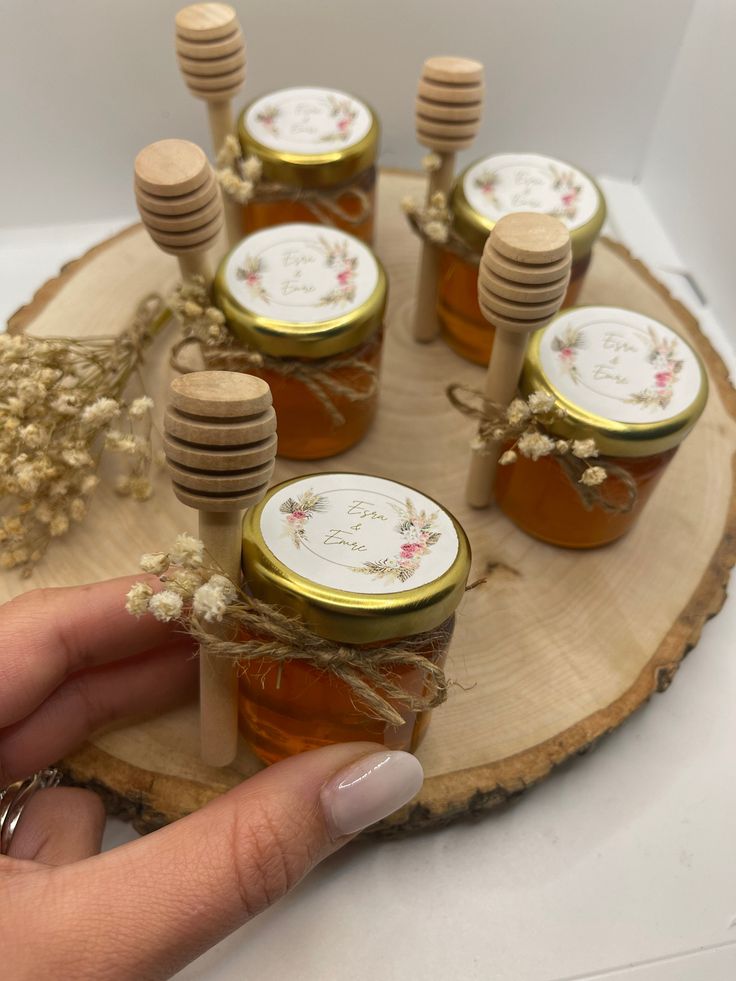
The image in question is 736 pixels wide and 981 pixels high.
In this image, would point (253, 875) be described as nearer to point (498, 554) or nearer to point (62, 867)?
point (62, 867)

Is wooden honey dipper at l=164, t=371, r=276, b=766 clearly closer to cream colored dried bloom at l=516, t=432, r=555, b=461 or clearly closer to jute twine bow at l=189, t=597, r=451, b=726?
jute twine bow at l=189, t=597, r=451, b=726

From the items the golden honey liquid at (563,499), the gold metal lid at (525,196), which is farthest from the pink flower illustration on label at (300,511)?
the gold metal lid at (525,196)

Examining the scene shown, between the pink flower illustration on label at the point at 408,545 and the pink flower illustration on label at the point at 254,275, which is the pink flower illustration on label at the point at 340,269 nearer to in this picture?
the pink flower illustration on label at the point at 254,275

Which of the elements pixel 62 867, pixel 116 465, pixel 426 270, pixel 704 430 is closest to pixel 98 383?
pixel 116 465

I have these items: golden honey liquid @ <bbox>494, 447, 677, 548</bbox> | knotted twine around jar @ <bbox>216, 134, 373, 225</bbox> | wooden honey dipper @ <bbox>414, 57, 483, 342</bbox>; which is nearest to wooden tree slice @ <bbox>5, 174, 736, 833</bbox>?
golden honey liquid @ <bbox>494, 447, 677, 548</bbox>

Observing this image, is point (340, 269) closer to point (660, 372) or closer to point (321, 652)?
point (660, 372)

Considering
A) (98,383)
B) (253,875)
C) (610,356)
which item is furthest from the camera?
(98,383)

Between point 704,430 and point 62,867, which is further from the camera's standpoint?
point 704,430
